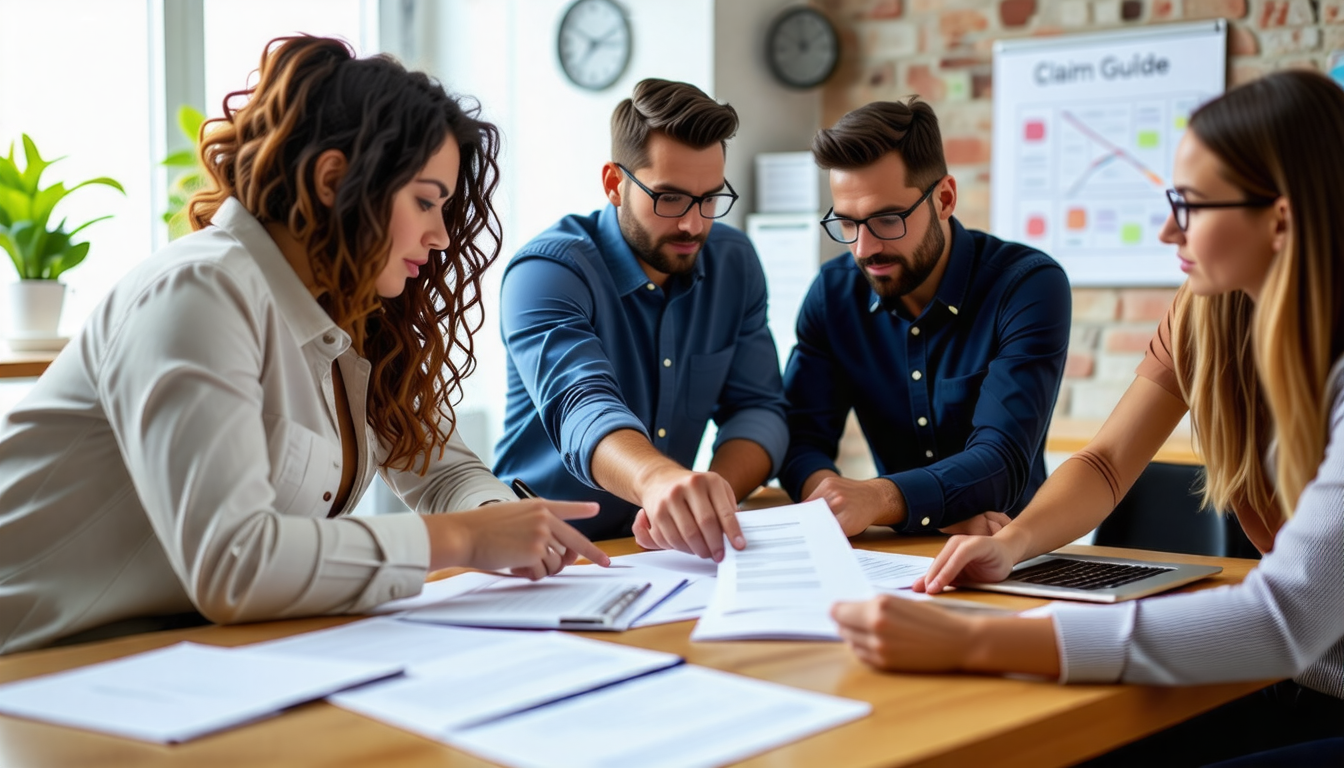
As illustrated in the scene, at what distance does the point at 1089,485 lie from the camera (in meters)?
1.68

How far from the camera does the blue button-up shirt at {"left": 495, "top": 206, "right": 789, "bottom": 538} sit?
84.1 inches

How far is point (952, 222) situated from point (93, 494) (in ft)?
4.93

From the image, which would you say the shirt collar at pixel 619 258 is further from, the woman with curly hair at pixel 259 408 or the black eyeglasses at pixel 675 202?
the woman with curly hair at pixel 259 408

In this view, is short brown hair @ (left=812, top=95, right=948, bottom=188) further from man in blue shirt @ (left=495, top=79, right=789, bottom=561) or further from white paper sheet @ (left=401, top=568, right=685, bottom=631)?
white paper sheet @ (left=401, top=568, right=685, bottom=631)

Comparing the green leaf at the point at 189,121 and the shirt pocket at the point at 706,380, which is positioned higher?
the green leaf at the point at 189,121

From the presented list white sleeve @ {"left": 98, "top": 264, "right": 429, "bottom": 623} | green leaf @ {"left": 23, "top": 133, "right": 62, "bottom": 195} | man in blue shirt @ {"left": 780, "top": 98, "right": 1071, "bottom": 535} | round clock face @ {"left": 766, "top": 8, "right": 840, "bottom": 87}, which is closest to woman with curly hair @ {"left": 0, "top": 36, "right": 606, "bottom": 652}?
white sleeve @ {"left": 98, "top": 264, "right": 429, "bottom": 623}

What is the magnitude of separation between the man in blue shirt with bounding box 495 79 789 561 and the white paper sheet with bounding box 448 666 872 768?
2.71 feet

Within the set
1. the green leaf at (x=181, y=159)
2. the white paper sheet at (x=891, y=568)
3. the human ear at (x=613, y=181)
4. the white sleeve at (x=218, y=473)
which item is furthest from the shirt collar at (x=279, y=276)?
the green leaf at (x=181, y=159)

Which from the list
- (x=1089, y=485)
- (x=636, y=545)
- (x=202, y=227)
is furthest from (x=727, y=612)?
(x=202, y=227)

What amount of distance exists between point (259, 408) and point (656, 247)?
1.08 m

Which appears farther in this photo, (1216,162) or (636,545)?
(636,545)

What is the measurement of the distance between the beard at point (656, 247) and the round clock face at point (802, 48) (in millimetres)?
2087

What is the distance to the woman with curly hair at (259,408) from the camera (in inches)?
48.6

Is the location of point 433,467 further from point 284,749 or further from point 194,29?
point 194,29
